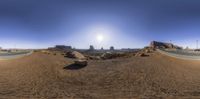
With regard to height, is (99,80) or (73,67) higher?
(73,67)

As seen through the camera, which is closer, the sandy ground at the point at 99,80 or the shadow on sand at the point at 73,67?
the sandy ground at the point at 99,80

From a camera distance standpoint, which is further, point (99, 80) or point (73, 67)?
point (73, 67)

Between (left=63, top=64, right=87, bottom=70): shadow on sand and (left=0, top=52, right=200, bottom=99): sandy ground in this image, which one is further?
(left=63, top=64, right=87, bottom=70): shadow on sand

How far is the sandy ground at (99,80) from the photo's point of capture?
46.2 feet

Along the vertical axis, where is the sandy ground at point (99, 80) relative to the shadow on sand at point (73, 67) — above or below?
below

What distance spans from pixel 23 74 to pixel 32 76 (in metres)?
1.16

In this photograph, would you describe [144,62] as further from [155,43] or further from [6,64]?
[155,43]

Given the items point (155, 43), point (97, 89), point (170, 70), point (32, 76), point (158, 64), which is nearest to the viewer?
point (97, 89)

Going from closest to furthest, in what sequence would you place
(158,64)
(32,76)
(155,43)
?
(32,76) < (158,64) < (155,43)

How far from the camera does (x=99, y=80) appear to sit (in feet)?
58.2

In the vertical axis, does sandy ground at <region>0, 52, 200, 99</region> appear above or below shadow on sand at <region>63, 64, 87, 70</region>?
below

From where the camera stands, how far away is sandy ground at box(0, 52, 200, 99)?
14.1m

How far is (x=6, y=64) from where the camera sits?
76.8 ft

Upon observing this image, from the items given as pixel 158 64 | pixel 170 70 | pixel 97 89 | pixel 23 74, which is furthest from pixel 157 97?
pixel 23 74
